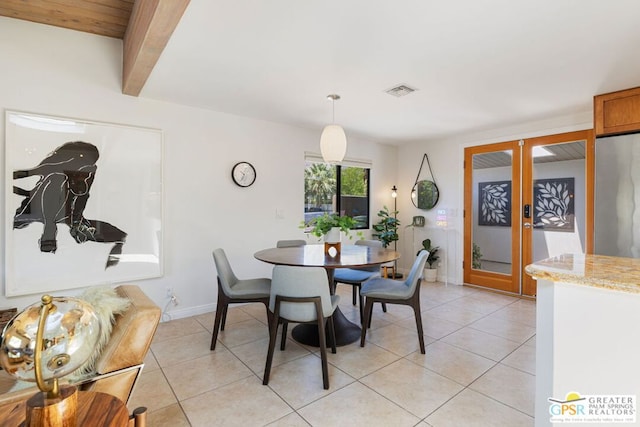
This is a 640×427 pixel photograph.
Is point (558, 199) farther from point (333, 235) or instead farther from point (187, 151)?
point (187, 151)

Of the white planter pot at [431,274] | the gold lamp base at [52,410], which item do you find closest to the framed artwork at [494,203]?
the white planter pot at [431,274]

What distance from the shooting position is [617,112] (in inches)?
119

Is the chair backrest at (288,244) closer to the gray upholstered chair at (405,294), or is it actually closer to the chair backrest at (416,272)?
the gray upholstered chair at (405,294)

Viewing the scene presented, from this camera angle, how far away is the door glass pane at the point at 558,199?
3795 mm

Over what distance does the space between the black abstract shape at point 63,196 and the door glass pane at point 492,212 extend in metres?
4.81

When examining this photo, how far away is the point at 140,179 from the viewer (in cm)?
314

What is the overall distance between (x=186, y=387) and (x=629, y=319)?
245cm

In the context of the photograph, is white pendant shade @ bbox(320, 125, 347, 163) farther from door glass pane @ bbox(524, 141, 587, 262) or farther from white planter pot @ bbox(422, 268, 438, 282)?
white planter pot @ bbox(422, 268, 438, 282)

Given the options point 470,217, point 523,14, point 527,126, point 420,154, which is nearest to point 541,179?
point 527,126

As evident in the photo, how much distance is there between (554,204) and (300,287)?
3.72 meters

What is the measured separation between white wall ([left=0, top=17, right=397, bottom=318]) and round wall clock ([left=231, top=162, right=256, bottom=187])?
75 mm

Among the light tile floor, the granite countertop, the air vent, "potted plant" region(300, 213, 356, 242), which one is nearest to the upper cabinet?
the air vent

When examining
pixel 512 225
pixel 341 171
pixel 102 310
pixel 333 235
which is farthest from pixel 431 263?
pixel 102 310

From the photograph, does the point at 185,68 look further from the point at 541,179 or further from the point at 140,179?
the point at 541,179
